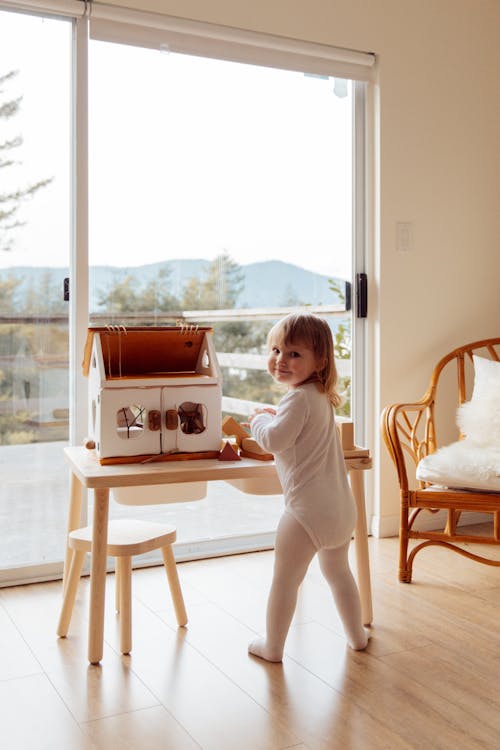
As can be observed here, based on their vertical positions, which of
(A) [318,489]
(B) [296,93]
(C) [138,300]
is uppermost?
(B) [296,93]

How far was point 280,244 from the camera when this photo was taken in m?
3.38

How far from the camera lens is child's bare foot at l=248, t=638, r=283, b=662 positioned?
2.21 metres

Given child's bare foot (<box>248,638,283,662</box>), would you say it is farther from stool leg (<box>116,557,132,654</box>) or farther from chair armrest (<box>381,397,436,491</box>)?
chair armrest (<box>381,397,436,491</box>)

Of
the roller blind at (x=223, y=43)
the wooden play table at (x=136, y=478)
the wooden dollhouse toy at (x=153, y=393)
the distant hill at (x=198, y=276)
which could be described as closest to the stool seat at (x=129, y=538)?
the wooden play table at (x=136, y=478)

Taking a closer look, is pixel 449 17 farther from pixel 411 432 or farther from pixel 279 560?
pixel 279 560

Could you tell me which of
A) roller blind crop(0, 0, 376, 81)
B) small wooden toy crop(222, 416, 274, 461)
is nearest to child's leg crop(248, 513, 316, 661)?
small wooden toy crop(222, 416, 274, 461)

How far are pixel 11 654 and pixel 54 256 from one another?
138 centimetres

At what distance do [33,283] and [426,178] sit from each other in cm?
176

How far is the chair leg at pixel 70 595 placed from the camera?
94.0 inches

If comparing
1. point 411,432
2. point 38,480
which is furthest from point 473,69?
point 38,480

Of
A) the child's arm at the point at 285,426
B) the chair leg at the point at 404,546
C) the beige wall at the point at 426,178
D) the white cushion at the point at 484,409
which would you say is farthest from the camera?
the beige wall at the point at 426,178

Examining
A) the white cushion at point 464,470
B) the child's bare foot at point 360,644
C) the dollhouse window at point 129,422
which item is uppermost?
the dollhouse window at point 129,422

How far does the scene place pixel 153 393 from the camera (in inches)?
91.4

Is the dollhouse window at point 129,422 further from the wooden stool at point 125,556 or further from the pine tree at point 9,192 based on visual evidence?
the pine tree at point 9,192
